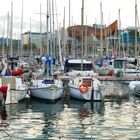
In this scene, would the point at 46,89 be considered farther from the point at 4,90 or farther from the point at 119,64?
the point at 119,64

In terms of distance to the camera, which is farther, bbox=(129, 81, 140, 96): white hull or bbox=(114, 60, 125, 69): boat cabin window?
bbox=(114, 60, 125, 69): boat cabin window

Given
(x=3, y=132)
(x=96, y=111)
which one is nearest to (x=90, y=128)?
(x=3, y=132)

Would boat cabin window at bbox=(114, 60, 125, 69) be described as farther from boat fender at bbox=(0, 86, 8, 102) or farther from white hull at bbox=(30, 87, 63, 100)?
boat fender at bbox=(0, 86, 8, 102)

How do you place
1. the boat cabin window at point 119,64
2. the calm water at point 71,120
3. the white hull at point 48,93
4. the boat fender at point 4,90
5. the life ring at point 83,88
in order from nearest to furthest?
the calm water at point 71,120, the boat fender at point 4,90, the white hull at point 48,93, the life ring at point 83,88, the boat cabin window at point 119,64

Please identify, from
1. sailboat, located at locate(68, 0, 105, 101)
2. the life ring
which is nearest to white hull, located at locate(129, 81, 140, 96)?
sailboat, located at locate(68, 0, 105, 101)

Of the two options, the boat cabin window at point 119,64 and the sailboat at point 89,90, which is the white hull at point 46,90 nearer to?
the sailboat at point 89,90

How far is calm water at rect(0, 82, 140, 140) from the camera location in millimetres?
20125

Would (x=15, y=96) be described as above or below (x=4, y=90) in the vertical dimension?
below

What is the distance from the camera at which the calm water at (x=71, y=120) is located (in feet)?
66.0

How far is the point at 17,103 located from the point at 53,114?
17.8 ft

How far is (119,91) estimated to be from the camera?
39344mm

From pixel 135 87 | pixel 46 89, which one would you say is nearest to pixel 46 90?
pixel 46 89

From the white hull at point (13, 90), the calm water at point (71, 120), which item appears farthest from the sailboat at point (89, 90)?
the white hull at point (13, 90)

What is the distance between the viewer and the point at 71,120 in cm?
2419
